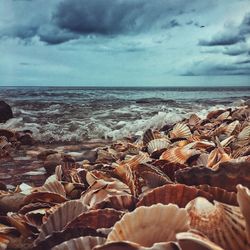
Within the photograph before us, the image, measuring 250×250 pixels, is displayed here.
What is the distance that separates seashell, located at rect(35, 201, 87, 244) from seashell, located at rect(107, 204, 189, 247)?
0.51 meters

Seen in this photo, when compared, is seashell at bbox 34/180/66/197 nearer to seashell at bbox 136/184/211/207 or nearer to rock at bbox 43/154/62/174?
seashell at bbox 136/184/211/207

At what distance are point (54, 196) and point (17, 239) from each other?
402 mm

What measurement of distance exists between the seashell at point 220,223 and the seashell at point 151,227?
0.10 meters

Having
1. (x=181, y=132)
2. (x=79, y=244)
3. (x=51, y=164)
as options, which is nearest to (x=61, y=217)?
(x=79, y=244)

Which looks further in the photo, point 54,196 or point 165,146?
point 165,146

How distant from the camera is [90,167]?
3.70m

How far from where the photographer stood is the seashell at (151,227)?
126 cm

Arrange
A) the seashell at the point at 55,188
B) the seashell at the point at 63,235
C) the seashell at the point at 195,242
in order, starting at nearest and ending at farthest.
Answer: the seashell at the point at 195,242 → the seashell at the point at 63,235 → the seashell at the point at 55,188

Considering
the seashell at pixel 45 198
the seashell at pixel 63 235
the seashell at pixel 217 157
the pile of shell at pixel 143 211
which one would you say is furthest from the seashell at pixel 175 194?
the seashell at pixel 217 157

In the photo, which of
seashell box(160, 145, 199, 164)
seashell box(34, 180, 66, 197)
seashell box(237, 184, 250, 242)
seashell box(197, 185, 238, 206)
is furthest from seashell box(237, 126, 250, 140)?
seashell box(237, 184, 250, 242)

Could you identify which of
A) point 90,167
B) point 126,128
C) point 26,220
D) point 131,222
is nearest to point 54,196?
point 26,220

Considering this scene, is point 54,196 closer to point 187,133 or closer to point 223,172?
point 223,172

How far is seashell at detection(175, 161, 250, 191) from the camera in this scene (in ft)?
6.22

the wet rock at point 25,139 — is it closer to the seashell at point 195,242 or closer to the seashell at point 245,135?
the seashell at point 245,135
